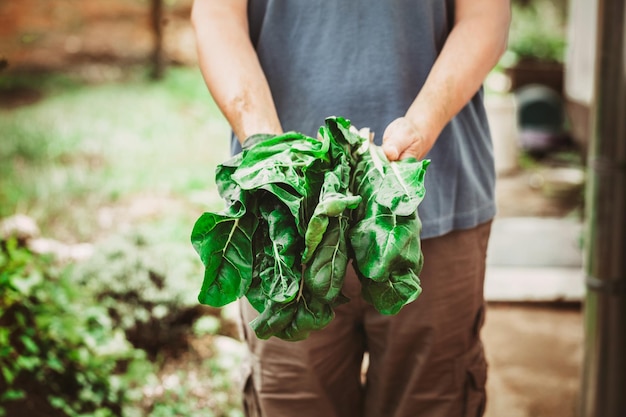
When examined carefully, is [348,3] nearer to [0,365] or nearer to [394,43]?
[394,43]

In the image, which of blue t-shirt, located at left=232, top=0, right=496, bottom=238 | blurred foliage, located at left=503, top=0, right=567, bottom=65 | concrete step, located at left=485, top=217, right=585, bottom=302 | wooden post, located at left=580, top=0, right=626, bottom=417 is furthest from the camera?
blurred foliage, located at left=503, top=0, right=567, bottom=65

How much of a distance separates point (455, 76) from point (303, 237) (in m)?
0.68

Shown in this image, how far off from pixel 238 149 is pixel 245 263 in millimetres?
593

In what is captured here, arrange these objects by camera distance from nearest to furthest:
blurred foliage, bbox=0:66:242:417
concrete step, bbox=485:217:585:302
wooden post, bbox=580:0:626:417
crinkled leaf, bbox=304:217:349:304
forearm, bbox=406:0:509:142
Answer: crinkled leaf, bbox=304:217:349:304
forearm, bbox=406:0:509:142
wooden post, bbox=580:0:626:417
blurred foliage, bbox=0:66:242:417
concrete step, bbox=485:217:585:302

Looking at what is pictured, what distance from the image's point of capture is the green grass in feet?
18.9

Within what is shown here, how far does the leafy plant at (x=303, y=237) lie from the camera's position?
5.16ft

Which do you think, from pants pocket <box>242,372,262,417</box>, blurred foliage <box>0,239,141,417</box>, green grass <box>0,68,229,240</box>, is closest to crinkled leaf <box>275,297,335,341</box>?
pants pocket <box>242,372,262,417</box>

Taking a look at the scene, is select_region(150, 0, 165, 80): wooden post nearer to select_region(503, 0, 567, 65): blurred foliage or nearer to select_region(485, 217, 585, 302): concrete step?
select_region(485, 217, 585, 302): concrete step

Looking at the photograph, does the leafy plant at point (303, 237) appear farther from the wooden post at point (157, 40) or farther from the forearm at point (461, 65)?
the wooden post at point (157, 40)

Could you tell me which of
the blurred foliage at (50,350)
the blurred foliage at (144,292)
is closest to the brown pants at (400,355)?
the blurred foliage at (50,350)

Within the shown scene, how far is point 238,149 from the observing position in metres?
2.15

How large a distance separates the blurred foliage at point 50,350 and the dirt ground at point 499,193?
102 cm

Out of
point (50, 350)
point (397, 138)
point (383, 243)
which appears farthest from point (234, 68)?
point (50, 350)

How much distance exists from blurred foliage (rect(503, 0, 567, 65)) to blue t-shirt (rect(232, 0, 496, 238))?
11.5 metres
